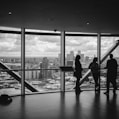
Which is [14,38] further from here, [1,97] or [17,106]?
[17,106]

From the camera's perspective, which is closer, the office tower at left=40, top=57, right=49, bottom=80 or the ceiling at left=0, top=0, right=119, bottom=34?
the ceiling at left=0, top=0, right=119, bottom=34

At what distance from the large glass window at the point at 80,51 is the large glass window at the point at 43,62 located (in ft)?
1.66

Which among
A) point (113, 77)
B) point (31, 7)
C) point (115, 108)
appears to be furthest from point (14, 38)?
point (115, 108)

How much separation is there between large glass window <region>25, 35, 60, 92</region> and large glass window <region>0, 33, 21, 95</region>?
16.1 inches

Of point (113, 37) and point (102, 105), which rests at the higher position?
point (113, 37)

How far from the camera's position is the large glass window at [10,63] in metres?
8.57

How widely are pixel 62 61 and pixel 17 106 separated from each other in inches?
151

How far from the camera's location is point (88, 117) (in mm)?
5078

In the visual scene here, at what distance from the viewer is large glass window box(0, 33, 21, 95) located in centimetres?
857

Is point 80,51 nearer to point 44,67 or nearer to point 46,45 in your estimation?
point 46,45

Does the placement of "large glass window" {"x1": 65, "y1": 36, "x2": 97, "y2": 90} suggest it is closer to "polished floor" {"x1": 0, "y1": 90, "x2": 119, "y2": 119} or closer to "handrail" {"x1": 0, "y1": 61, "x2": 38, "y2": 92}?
"handrail" {"x1": 0, "y1": 61, "x2": 38, "y2": 92}

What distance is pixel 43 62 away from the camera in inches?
366

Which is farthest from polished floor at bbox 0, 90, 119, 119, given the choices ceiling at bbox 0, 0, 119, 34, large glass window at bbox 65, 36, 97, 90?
large glass window at bbox 65, 36, 97, 90

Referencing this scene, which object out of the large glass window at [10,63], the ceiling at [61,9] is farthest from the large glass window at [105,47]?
the large glass window at [10,63]
